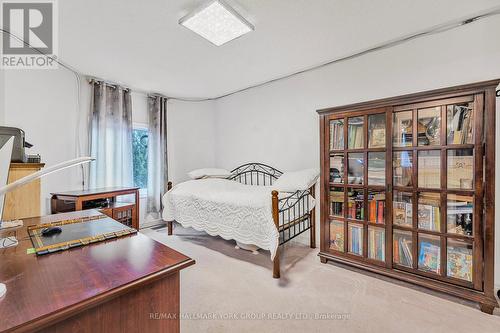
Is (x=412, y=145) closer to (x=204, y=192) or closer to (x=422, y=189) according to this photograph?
(x=422, y=189)

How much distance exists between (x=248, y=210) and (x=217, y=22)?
1.75 metres

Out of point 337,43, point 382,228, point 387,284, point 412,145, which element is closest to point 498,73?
point 412,145

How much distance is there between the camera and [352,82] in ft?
8.63

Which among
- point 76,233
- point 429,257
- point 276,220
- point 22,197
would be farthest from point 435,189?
point 22,197

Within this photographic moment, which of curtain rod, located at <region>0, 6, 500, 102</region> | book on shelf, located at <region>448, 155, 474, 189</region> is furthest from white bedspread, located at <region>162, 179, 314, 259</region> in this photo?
curtain rod, located at <region>0, 6, 500, 102</region>

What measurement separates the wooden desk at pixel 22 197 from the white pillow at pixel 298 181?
2.23 metres

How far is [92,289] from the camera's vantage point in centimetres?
69

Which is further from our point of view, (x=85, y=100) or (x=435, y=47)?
(x=85, y=100)

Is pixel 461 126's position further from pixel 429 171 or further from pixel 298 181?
pixel 298 181

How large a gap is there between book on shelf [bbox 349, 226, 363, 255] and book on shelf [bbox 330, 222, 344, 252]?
9cm

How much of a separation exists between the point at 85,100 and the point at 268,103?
2.56 meters

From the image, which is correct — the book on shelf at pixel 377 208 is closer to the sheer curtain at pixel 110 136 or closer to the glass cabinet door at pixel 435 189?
the glass cabinet door at pixel 435 189

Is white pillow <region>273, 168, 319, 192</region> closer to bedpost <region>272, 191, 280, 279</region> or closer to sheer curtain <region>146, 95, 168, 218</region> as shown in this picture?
bedpost <region>272, 191, 280, 279</region>

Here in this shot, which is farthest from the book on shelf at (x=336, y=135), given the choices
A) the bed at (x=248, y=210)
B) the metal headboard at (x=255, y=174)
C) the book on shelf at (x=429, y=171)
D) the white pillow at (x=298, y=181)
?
the metal headboard at (x=255, y=174)
